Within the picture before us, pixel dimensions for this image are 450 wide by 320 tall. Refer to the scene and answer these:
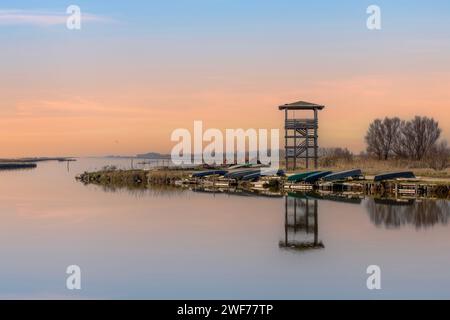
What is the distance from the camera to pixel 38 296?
18312mm

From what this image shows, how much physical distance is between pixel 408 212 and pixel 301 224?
25.7 ft

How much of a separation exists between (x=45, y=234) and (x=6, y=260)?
634 cm

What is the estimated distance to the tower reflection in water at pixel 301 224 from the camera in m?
26.8

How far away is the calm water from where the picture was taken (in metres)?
19.0

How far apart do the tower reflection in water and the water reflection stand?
362 centimetres

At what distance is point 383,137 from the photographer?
82.8 meters

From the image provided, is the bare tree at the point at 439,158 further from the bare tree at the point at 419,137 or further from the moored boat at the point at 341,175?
the moored boat at the point at 341,175

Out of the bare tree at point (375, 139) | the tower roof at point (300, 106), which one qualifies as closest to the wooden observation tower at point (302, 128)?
the tower roof at point (300, 106)

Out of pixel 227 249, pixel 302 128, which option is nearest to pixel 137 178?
pixel 302 128

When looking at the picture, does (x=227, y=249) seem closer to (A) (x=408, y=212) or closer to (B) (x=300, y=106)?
(A) (x=408, y=212)

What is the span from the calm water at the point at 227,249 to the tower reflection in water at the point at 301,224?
0.06 metres

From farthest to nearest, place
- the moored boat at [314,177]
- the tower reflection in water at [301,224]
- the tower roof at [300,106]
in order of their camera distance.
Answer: the tower roof at [300,106], the moored boat at [314,177], the tower reflection in water at [301,224]
